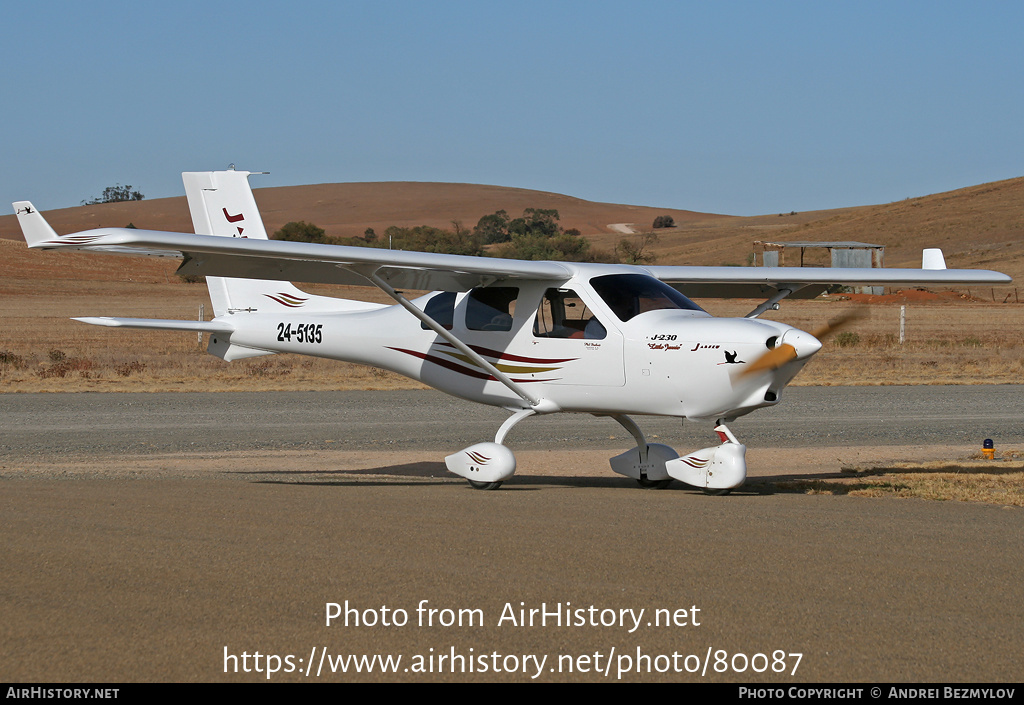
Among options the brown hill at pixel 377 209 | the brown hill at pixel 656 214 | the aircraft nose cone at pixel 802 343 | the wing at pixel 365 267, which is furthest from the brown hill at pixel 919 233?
the aircraft nose cone at pixel 802 343

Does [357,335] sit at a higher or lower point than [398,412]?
higher

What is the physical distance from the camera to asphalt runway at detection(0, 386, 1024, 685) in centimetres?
474

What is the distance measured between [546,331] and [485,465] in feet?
5.20

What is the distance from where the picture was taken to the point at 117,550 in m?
6.70

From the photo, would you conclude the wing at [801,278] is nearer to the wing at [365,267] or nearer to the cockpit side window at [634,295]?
the wing at [365,267]

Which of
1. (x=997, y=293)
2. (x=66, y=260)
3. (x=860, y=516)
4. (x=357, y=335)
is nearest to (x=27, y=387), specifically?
(x=357, y=335)

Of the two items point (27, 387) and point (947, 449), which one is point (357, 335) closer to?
point (947, 449)

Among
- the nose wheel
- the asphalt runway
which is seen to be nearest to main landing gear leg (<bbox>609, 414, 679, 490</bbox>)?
the nose wheel

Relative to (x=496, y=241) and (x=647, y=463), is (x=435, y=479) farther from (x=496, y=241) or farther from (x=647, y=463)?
(x=496, y=241)

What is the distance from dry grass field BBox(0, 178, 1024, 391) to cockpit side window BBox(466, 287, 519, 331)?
23.7 feet

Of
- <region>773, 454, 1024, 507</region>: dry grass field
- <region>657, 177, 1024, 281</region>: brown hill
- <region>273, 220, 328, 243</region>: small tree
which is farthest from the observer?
<region>657, 177, 1024, 281</region>: brown hill

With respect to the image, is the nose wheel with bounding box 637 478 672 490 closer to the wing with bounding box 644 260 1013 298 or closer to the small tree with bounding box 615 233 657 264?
the wing with bounding box 644 260 1013 298

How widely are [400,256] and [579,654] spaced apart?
7.09m

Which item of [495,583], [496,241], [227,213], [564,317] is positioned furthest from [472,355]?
[496,241]
